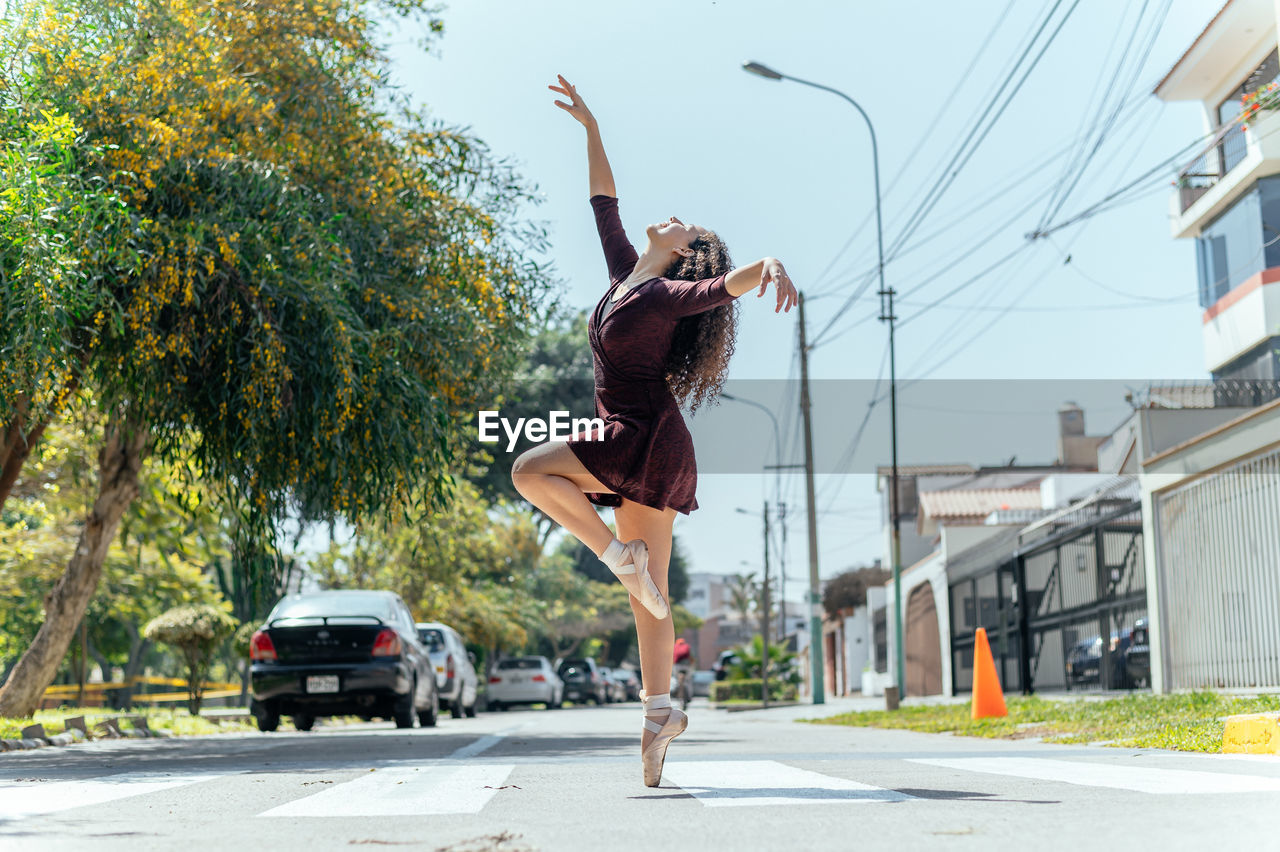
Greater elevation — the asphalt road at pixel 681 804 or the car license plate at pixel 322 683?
the car license plate at pixel 322 683

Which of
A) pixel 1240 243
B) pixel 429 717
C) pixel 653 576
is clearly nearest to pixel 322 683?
pixel 429 717

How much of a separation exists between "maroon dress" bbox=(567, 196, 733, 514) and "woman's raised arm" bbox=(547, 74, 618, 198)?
78cm

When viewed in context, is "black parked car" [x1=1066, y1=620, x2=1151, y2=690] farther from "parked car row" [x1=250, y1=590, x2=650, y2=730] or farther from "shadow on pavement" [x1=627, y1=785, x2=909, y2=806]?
"shadow on pavement" [x1=627, y1=785, x2=909, y2=806]

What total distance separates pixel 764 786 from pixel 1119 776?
134cm

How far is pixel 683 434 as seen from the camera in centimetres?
504

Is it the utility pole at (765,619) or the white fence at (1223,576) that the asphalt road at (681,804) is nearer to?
the white fence at (1223,576)

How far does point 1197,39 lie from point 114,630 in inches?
1707

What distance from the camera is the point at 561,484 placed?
4922 millimetres

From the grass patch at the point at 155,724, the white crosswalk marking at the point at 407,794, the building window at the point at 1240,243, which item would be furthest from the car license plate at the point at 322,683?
the building window at the point at 1240,243

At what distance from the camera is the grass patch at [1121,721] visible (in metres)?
8.20

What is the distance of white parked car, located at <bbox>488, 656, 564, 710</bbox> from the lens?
3756cm

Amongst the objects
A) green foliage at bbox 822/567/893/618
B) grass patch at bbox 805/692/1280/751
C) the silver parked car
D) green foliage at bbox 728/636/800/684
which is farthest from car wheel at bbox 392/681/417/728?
green foliage at bbox 822/567/893/618

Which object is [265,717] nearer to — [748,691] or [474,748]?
[474,748]

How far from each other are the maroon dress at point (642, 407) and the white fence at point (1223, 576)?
9218 millimetres
